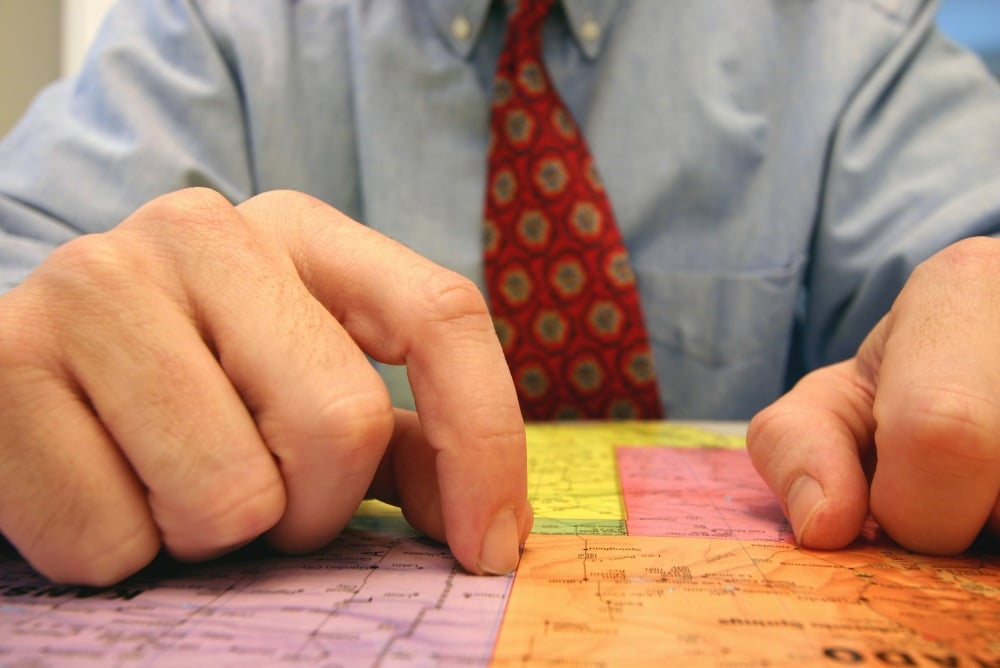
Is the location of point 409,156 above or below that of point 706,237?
above

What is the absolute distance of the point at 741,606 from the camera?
0.36 m

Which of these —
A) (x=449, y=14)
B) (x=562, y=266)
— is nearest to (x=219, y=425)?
(x=562, y=266)

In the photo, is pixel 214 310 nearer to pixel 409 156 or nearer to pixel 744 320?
pixel 409 156

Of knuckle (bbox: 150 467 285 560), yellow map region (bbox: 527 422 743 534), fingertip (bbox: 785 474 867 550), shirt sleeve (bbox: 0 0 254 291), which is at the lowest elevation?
yellow map region (bbox: 527 422 743 534)

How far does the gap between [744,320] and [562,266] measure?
0.93ft

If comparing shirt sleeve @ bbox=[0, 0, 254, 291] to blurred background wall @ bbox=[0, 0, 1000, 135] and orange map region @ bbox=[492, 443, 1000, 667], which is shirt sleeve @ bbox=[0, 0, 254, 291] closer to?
orange map region @ bbox=[492, 443, 1000, 667]

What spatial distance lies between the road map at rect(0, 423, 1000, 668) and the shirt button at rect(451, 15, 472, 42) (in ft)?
2.46

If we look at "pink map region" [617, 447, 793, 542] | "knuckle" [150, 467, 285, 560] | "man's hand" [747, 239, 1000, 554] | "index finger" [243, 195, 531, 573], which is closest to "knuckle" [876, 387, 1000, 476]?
"man's hand" [747, 239, 1000, 554]

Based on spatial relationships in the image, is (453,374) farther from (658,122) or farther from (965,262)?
(658,122)

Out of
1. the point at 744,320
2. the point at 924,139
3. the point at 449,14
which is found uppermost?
the point at 449,14

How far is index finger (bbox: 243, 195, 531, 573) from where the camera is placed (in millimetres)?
400

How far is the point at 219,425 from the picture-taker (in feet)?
1.23

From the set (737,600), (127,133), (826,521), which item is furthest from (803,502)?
(127,133)

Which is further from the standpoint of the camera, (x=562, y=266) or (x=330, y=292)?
(x=562, y=266)
